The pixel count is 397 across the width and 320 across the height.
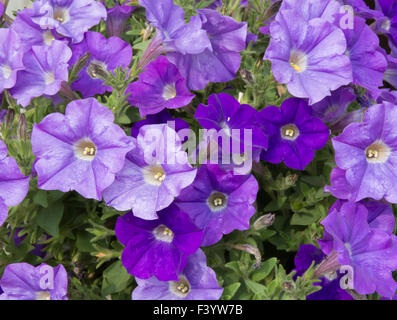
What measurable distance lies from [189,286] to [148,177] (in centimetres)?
20

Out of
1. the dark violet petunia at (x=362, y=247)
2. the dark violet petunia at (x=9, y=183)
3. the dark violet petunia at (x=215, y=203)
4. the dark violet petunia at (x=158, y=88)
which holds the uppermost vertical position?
the dark violet petunia at (x=158, y=88)

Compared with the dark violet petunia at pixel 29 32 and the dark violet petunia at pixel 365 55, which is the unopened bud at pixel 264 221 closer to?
the dark violet petunia at pixel 365 55

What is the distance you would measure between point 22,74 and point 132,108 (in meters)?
0.21

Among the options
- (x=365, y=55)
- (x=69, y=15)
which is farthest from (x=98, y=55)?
(x=365, y=55)

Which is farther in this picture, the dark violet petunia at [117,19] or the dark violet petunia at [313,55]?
the dark violet petunia at [117,19]

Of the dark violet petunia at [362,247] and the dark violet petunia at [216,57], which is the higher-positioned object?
the dark violet petunia at [216,57]

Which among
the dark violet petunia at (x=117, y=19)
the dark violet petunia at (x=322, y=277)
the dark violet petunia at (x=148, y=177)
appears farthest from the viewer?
the dark violet petunia at (x=117, y=19)

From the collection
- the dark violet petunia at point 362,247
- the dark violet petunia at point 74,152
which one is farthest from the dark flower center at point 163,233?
the dark violet petunia at point 362,247

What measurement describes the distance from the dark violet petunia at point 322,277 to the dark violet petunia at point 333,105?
0.80 feet

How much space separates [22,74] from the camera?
0.87m

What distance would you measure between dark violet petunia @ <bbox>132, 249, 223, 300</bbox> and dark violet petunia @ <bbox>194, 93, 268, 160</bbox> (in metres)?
0.19

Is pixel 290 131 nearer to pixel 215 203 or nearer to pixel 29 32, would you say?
pixel 215 203

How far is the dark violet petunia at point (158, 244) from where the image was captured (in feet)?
2.43
